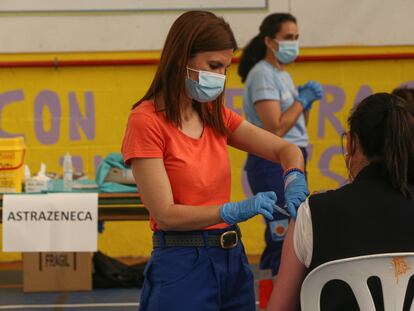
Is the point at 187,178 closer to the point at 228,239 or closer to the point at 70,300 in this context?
the point at 228,239

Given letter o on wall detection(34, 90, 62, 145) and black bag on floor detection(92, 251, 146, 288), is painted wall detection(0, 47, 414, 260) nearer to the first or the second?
letter o on wall detection(34, 90, 62, 145)

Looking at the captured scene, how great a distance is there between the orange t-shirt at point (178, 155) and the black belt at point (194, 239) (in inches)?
1.2

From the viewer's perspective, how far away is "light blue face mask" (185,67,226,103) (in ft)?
9.05

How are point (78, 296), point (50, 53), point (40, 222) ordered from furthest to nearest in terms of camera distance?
point (50, 53) → point (78, 296) → point (40, 222)

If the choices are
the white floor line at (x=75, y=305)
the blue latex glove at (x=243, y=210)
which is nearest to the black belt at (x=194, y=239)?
the blue latex glove at (x=243, y=210)

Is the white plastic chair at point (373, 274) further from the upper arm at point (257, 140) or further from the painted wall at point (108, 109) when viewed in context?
the painted wall at point (108, 109)

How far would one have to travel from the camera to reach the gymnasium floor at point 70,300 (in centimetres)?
582

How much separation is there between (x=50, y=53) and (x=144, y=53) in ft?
2.29

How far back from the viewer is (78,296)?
6160 mm

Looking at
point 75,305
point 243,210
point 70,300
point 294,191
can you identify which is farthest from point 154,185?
point 70,300

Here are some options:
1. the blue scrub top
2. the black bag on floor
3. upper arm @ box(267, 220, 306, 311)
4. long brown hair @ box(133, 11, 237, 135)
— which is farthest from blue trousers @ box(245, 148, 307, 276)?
upper arm @ box(267, 220, 306, 311)

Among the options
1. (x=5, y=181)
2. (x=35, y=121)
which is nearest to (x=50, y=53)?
(x=35, y=121)

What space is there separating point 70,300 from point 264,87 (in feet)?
6.09

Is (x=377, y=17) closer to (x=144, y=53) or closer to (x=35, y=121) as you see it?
(x=144, y=53)
